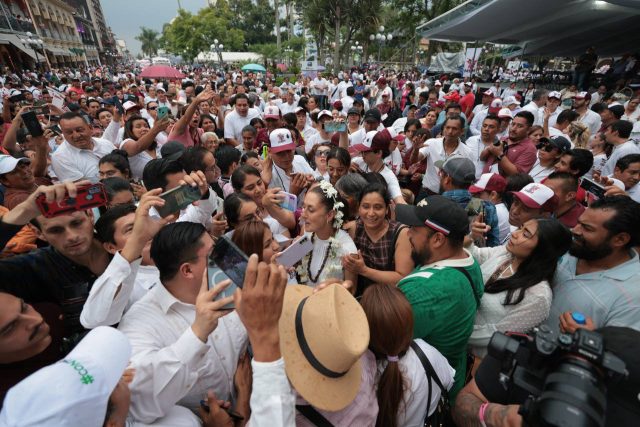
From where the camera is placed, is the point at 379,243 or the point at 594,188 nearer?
the point at 379,243

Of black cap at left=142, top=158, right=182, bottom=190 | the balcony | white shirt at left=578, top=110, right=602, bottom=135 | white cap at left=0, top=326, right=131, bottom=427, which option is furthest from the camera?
the balcony

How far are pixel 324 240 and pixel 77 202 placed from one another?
1.83 meters

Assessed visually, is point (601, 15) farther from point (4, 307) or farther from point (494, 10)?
point (4, 307)

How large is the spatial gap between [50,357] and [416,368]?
1.93 metres

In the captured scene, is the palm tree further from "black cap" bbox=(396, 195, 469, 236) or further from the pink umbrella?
"black cap" bbox=(396, 195, 469, 236)

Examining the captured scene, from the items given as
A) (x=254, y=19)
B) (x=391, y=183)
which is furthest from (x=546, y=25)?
(x=254, y=19)

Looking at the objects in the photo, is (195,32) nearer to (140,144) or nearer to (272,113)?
(272,113)

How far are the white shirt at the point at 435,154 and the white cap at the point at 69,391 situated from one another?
15.5 feet

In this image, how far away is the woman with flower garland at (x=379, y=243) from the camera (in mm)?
2609

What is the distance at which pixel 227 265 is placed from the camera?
56.1 inches

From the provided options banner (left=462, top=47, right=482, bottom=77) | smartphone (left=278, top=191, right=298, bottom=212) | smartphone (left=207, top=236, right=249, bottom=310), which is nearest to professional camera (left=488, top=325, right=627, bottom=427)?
smartphone (left=207, top=236, right=249, bottom=310)

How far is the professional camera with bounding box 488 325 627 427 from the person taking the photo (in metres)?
1.01

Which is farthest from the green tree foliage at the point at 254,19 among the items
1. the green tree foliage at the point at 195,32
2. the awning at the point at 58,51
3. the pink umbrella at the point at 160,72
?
the pink umbrella at the point at 160,72

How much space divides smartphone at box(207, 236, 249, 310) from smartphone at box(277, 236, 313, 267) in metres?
0.63
